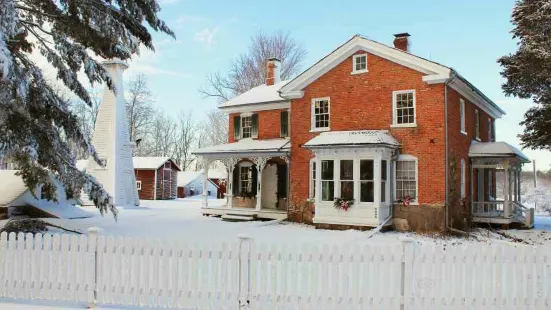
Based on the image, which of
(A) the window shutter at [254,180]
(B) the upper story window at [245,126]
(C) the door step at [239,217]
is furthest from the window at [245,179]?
(C) the door step at [239,217]

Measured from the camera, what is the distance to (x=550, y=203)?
36.3 meters

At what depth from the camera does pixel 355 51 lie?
19422 mm

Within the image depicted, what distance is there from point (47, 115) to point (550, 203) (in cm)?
3685

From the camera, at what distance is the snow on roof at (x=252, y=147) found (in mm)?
21281

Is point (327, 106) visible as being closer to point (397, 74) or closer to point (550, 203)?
point (397, 74)

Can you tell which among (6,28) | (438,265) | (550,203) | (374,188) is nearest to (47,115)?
(6,28)

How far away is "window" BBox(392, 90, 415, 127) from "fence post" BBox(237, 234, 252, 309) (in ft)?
43.5

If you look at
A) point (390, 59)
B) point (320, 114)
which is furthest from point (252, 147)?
point (390, 59)

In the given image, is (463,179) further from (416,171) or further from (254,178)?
(254,178)

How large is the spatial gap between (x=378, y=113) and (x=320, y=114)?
260cm

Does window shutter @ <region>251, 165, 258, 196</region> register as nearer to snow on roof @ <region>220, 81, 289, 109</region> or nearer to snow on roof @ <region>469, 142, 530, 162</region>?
snow on roof @ <region>220, 81, 289, 109</region>

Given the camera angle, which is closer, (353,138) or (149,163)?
(353,138)

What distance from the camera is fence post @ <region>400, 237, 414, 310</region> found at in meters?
6.36

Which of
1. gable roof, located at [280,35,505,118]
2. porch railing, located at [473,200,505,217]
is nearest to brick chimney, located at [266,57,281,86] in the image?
gable roof, located at [280,35,505,118]
